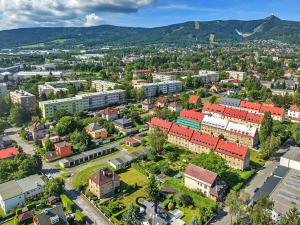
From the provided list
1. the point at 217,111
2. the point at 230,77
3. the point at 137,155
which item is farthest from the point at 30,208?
the point at 230,77

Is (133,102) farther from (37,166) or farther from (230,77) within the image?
(230,77)

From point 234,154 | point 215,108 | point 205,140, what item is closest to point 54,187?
point 205,140

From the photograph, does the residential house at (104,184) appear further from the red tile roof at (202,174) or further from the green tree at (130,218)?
the red tile roof at (202,174)

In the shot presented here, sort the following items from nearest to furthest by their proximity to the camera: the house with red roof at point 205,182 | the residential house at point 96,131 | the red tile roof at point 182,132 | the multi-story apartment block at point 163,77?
the house with red roof at point 205,182 < the red tile roof at point 182,132 < the residential house at point 96,131 < the multi-story apartment block at point 163,77

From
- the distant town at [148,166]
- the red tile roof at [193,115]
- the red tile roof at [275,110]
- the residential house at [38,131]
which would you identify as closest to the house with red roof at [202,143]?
the distant town at [148,166]

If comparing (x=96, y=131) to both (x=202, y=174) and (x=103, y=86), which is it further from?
(x=103, y=86)

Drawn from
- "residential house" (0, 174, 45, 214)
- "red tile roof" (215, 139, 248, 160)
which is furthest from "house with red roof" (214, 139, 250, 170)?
"residential house" (0, 174, 45, 214)

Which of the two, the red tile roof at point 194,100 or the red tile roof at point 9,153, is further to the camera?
the red tile roof at point 194,100

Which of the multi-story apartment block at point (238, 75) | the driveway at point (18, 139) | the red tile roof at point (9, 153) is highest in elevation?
the multi-story apartment block at point (238, 75)
